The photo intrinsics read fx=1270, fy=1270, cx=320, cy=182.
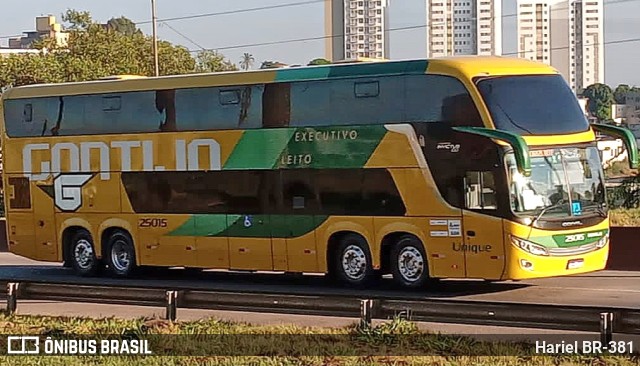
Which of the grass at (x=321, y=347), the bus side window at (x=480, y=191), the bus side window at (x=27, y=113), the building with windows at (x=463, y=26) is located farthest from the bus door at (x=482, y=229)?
the building with windows at (x=463, y=26)

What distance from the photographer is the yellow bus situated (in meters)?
19.1

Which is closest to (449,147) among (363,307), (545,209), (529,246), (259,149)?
(545,209)

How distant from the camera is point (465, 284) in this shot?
70.8ft

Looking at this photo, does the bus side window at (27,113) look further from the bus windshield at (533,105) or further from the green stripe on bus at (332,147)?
the bus windshield at (533,105)

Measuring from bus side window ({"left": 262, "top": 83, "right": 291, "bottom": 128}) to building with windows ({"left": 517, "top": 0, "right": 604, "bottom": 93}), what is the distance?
114 metres

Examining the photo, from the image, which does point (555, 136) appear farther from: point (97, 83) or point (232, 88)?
point (97, 83)

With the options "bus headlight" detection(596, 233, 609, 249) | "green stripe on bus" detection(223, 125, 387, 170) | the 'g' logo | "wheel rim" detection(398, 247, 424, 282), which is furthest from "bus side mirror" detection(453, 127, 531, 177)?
the 'g' logo

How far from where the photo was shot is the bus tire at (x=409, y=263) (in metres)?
20.1

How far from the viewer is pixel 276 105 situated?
2162 centimetres

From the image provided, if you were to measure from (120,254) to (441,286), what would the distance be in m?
6.85

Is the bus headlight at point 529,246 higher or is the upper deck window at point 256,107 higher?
the upper deck window at point 256,107

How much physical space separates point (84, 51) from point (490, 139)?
48908mm

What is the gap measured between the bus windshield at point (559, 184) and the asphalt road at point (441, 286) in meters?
1.36

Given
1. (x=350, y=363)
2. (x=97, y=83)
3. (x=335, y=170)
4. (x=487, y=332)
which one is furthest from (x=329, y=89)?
(x=350, y=363)
